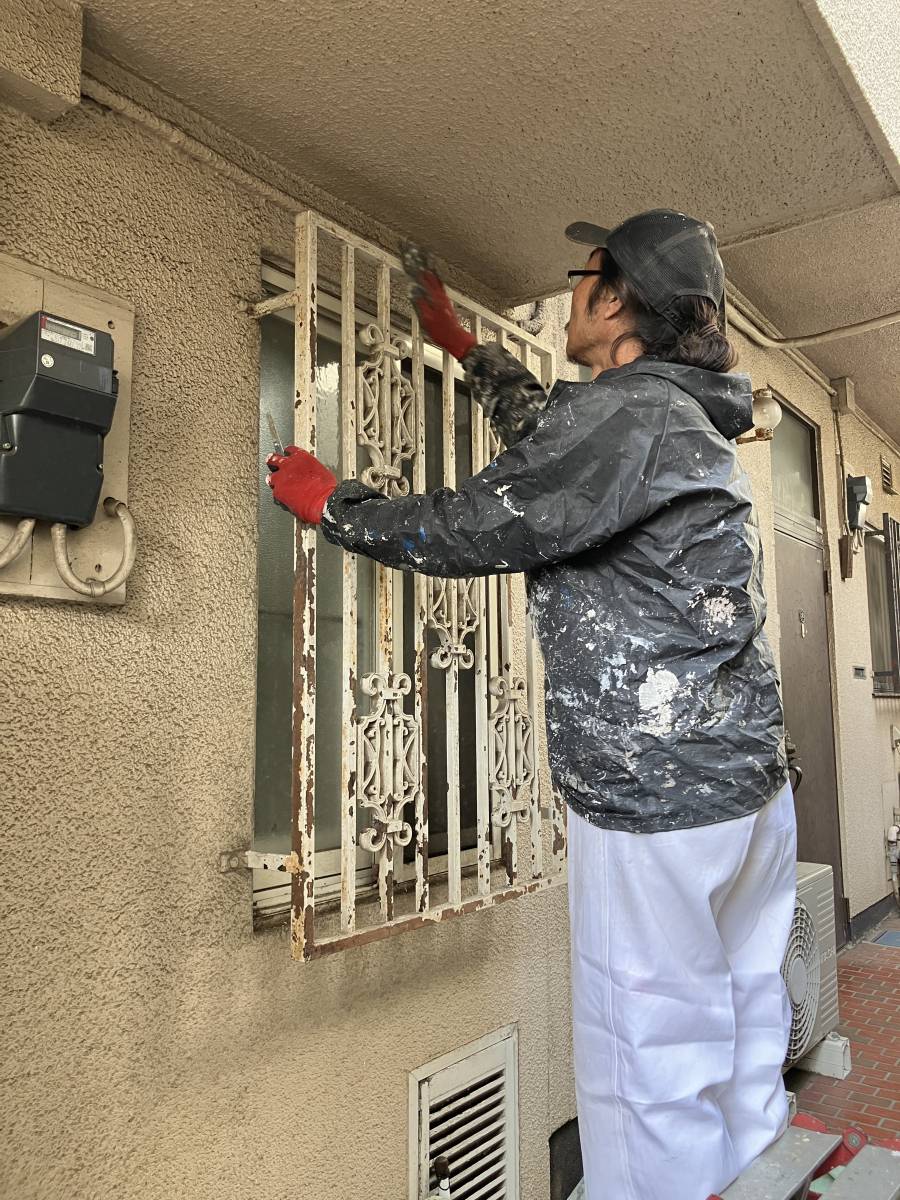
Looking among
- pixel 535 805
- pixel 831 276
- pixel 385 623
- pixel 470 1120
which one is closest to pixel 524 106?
pixel 385 623

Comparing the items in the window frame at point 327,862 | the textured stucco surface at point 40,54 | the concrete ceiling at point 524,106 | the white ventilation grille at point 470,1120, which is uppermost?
the concrete ceiling at point 524,106

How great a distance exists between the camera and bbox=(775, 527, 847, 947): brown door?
4859 mm

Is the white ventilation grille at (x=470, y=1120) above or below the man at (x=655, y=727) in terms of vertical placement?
below

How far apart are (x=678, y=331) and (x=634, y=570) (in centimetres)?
53

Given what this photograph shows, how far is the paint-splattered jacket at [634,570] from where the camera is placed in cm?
153

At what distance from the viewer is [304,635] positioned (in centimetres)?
181

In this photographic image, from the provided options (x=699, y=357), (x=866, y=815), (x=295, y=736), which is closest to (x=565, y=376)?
(x=699, y=357)

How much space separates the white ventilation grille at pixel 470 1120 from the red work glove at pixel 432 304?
6.14 ft

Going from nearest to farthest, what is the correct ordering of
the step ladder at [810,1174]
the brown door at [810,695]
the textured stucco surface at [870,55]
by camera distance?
the step ladder at [810,1174] → the textured stucco surface at [870,55] → the brown door at [810,695]

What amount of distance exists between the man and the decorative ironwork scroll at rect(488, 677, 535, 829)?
2.18 feet

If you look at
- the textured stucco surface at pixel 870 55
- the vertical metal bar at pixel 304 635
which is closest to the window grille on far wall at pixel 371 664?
the vertical metal bar at pixel 304 635

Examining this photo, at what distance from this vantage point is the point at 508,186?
6.99 feet

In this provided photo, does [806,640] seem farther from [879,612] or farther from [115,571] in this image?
[115,571]

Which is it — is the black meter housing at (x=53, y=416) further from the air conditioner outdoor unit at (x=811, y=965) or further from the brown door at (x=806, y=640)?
the brown door at (x=806, y=640)
